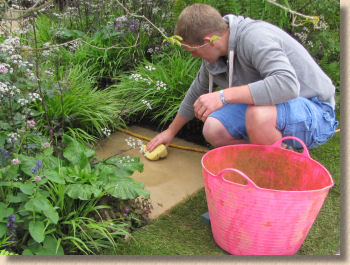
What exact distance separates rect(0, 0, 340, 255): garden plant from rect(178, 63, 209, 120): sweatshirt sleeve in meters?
0.28

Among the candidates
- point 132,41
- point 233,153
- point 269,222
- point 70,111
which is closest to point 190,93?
point 233,153

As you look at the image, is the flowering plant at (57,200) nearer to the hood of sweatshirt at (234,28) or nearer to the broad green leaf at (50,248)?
the broad green leaf at (50,248)

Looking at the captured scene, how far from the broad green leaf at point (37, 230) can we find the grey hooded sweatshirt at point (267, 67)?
3.68 ft

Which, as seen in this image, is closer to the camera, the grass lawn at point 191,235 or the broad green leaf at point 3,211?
the broad green leaf at point 3,211

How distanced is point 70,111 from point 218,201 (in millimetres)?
1426

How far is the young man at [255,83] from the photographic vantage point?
1.95 m

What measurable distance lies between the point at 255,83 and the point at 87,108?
4.53 feet

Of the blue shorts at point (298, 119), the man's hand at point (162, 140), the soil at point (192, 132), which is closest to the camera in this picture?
the blue shorts at point (298, 119)

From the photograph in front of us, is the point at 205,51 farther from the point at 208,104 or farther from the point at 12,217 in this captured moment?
the point at 12,217

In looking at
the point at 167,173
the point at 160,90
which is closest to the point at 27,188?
the point at 167,173

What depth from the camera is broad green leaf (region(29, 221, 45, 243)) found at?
65.0 inches

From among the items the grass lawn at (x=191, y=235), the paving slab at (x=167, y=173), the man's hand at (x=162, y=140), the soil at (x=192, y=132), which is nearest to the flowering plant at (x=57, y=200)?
the grass lawn at (x=191, y=235)

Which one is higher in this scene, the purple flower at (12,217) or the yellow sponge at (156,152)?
the purple flower at (12,217)

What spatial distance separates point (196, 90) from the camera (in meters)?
2.50
